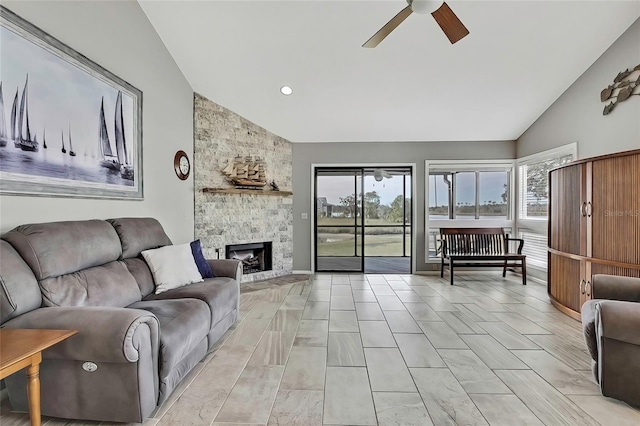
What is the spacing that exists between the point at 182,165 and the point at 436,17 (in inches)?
A: 139

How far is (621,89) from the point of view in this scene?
3.54 meters

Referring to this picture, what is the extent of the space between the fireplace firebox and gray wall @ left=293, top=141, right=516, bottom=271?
59 centimetres

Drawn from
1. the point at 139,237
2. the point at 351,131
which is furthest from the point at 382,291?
the point at 139,237

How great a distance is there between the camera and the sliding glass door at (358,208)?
6082 millimetres

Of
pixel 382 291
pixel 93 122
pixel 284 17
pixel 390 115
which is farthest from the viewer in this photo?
pixel 390 115

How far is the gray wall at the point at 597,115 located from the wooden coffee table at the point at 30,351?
537 centimetres

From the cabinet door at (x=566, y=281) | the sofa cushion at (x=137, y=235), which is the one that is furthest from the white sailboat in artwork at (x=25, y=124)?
the cabinet door at (x=566, y=281)

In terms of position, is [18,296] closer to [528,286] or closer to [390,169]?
[390,169]

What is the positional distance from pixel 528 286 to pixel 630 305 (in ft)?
11.0

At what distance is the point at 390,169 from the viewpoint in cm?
608

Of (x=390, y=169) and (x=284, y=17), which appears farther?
(x=390, y=169)

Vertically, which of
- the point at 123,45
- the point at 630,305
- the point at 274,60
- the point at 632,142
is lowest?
the point at 630,305

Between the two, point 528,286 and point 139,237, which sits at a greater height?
point 139,237

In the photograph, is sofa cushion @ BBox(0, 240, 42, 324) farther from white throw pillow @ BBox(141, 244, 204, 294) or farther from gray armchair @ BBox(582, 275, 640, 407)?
gray armchair @ BBox(582, 275, 640, 407)
